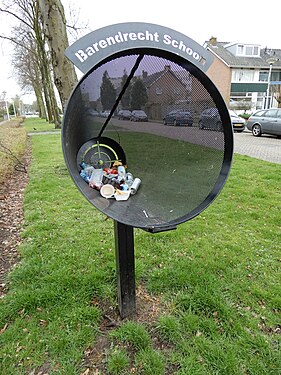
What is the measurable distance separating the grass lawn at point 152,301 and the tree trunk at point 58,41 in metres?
3.40

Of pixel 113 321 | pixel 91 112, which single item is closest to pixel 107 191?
pixel 91 112

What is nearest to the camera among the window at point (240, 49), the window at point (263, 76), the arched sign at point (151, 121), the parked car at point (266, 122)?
the arched sign at point (151, 121)

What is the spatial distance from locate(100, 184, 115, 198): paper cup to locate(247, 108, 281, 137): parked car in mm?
12113

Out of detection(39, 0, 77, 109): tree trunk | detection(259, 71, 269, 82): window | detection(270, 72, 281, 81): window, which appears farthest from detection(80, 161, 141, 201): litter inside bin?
detection(270, 72, 281, 81): window

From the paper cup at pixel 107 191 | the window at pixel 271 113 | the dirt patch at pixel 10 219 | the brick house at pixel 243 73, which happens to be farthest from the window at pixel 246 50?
the paper cup at pixel 107 191

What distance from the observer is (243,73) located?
30641 mm

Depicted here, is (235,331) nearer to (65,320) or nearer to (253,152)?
(65,320)

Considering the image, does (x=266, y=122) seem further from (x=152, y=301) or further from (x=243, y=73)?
(x=243, y=73)

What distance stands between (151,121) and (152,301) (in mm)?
1430

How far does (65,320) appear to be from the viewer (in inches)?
83.0

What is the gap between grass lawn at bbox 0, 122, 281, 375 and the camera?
71.1 inches

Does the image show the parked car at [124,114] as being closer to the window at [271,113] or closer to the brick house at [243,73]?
the window at [271,113]

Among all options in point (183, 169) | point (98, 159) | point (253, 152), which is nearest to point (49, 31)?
point (98, 159)

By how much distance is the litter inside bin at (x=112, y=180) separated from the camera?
1.73 m
